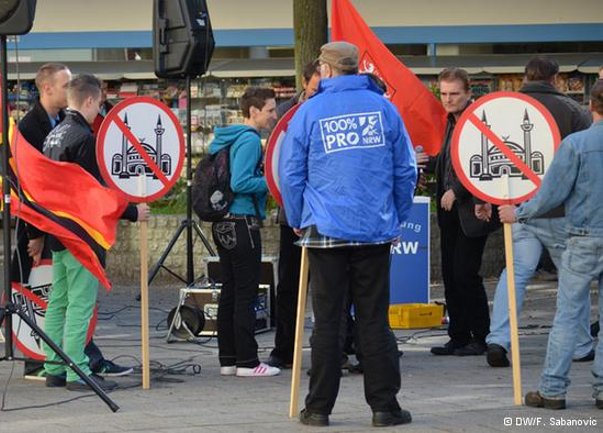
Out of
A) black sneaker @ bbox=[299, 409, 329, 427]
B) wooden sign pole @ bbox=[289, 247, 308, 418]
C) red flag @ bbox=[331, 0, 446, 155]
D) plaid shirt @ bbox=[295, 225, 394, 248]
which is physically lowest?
black sneaker @ bbox=[299, 409, 329, 427]

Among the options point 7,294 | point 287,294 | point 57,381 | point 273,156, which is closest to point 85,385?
point 57,381

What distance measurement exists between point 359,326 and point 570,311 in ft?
4.15

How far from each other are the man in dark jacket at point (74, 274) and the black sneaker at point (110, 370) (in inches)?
15.7

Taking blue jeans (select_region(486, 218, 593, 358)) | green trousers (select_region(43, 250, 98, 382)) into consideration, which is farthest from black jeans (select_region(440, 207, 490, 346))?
green trousers (select_region(43, 250, 98, 382))

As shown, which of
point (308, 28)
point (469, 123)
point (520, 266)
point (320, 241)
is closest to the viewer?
point (320, 241)

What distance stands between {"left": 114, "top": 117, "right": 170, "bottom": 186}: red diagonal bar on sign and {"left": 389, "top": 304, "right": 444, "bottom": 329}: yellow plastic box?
138 inches

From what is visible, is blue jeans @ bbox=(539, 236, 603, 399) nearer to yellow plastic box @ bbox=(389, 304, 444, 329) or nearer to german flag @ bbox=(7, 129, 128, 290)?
german flag @ bbox=(7, 129, 128, 290)

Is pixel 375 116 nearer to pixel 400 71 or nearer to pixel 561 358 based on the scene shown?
pixel 561 358

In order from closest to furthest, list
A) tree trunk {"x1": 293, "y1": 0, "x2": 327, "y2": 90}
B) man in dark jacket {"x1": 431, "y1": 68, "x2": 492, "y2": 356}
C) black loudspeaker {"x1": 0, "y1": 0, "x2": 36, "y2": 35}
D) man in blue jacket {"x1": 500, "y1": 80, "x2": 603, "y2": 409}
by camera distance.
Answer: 1. man in blue jacket {"x1": 500, "y1": 80, "x2": 603, "y2": 409}
2. black loudspeaker {"x1": 0, "y1": 0, "x2": 36, "y2": 35}
3. man in dark jacket {"x1": 431, "y1": 68, "x2": 492, "y2": 356}
4. tree trunk {"x1": 293, "y1": 0, "x2": 327, "y2": 90}

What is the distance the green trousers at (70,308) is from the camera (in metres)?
9.45

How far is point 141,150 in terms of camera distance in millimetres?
9820

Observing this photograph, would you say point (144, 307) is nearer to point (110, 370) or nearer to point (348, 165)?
point (110, 370)

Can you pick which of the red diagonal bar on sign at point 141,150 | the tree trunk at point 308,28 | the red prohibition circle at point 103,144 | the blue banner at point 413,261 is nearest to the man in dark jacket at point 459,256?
the blue banner at point 413,261

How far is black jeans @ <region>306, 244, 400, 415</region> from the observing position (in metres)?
8.05
